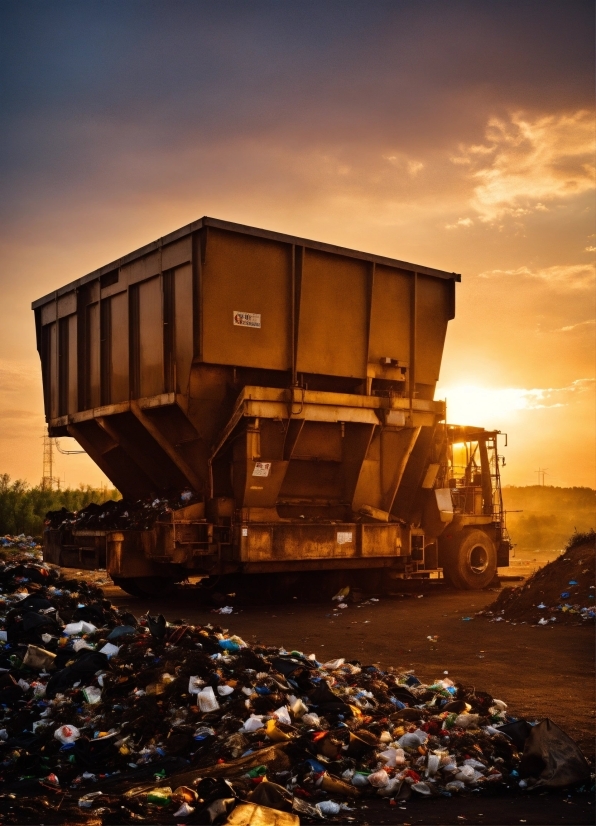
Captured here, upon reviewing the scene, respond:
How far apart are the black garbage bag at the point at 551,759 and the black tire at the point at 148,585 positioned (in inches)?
333

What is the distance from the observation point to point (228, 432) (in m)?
11.0

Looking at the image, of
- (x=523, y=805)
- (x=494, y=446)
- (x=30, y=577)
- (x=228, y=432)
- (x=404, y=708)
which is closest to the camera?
(x=523, y=805)

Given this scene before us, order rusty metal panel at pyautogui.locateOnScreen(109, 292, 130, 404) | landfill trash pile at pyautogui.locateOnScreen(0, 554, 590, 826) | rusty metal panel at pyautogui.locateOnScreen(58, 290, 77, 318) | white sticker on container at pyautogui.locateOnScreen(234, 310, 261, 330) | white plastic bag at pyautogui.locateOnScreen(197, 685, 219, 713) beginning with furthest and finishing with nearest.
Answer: rusty metal panel at pyautogui.locateOnScreen(58, 290, 77, 318) < rusty metal panel at pyautogui.locateOnScreen(109, 292, 130, 404) < white sticker on container at pyautogui.locateOnScreen(234, 310, 261, 330) < white plastic bag at pyautogui.locateOnScreen(197, 685, 219, 713) < landfill trash pile at pyautogui.locateOnScreen(0, 554, 590, 826)

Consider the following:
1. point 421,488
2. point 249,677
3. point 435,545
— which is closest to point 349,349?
point 421,488

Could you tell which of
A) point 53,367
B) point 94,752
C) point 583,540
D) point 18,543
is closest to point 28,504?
point 18,543

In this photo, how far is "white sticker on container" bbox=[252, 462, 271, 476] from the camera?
1105 cm

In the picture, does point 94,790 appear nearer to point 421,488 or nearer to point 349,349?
point 349,349

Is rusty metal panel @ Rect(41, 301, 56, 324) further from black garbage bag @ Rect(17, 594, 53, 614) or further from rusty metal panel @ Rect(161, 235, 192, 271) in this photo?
black garbage bag @ Rect(17, 594, 53, 614)

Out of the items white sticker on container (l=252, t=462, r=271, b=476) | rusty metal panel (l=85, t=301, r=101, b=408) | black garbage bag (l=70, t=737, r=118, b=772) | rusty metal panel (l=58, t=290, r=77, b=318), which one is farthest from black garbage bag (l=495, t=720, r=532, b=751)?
rusty metal panel (l=58, t=290, r=77, b=318)

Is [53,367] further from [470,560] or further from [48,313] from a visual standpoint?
[470,560]

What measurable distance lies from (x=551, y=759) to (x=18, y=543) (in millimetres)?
17153

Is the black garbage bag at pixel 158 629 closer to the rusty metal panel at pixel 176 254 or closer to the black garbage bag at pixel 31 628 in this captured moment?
the black garbage bag at pixel 31 628

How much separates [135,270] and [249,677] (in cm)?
739

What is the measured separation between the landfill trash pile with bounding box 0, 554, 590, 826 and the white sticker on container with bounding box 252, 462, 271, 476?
4.34 m
